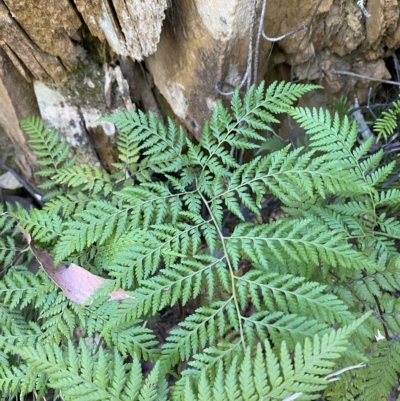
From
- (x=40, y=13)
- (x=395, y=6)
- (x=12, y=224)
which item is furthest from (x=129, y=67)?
(x=395, y=6)

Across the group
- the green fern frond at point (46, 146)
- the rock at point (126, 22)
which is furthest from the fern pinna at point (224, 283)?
the rock at point (126, 22)

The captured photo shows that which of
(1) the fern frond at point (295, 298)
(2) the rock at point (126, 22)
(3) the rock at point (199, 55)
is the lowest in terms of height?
(1) the fern frond at point (295, 298)

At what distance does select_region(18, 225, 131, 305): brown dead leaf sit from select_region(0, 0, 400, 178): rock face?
31.4 inches

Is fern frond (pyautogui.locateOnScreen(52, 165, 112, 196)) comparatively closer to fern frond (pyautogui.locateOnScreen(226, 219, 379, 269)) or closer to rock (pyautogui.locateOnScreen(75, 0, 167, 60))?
rock (pyautogui.locateOnScreen(75, 0, 167, 60))

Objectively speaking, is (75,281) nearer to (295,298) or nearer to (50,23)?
(295,298)

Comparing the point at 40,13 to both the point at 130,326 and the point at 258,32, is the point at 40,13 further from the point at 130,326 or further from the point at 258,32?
the point at 130,326

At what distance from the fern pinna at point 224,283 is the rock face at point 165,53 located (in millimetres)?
278

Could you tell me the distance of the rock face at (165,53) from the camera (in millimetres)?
1992

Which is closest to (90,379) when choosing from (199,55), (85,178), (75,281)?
(75,281)

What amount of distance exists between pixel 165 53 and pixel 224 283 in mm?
1313

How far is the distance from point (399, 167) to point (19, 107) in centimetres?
229

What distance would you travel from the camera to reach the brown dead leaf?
2037mm

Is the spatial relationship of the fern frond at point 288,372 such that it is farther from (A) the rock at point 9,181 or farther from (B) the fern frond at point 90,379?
(A) the rock at point 9,181

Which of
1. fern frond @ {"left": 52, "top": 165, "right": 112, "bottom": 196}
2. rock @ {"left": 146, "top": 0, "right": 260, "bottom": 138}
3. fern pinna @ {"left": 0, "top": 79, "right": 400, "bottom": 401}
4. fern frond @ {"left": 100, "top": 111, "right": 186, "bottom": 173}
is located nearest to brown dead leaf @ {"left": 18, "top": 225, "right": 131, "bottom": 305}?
fern pinna @ {"left": 0, "top": 79, "right": 400, "bottom": 401}
